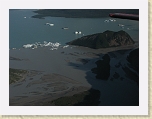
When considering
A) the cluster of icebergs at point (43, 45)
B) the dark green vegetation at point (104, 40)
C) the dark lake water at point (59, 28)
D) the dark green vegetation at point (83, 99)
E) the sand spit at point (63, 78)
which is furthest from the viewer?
the dark green vegetation at point (104, 40)

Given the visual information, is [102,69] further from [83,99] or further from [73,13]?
[73,13]

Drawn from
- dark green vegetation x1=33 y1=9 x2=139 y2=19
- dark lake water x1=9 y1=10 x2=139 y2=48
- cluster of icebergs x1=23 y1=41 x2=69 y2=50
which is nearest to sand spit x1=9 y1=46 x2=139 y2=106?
cluster of icebergs x1=23 y1=41 x2=69 y2=50

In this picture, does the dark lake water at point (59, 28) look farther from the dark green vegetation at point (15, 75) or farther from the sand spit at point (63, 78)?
the dark green vegetation at point (15, 75)

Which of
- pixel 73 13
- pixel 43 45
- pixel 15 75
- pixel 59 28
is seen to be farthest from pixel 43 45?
pixel 73 13

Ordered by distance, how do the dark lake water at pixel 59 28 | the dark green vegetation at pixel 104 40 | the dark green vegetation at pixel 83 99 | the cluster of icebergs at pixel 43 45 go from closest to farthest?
the dark green vegetation at pixel 83 99 < the dark lake water at pixel 59 28 < the cluster of icebergs at pixel 43 45 < the dark green vegetation at pixel 104 40

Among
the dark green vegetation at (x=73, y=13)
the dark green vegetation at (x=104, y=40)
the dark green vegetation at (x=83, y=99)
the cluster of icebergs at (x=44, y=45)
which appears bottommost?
the dark green vegetation at (x=83, y=99)

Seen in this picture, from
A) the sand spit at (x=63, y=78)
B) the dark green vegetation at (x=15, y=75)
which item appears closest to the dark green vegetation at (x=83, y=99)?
the sand spit at (x=63, y=78)

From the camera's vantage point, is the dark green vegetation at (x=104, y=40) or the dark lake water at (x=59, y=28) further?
the dark green vegetation at (x=104, y=40)

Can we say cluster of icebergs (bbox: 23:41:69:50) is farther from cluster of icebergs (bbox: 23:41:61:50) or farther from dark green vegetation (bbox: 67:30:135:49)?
dark green vegetation (bbox: 67:30:135:49)

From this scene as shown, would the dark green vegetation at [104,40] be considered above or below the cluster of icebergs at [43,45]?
above
